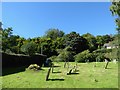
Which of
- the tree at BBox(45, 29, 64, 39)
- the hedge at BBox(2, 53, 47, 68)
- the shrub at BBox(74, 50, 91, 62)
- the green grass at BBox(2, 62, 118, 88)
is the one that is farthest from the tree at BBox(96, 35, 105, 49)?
the green grass at BBox(2, 62, 118, 88)

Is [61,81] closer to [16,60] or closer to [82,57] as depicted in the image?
[16,60]

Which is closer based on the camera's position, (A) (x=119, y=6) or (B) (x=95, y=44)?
(A) (x=119, y=6)

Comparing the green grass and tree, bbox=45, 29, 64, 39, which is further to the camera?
tree, bbox=45, 29, 64, 39

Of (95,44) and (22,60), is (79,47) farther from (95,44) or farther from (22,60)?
(22,60)

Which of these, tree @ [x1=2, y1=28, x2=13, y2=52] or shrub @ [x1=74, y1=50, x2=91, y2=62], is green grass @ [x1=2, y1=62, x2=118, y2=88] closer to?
tree @ [x1=2, y1=28, x2=13, y2=52]

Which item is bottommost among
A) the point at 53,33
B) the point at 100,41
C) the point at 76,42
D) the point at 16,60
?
the point at 16,60

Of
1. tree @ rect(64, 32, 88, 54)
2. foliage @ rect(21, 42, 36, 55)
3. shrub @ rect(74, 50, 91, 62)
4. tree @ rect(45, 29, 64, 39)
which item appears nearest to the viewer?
foliage @ rect(21, 42, 36, 55)

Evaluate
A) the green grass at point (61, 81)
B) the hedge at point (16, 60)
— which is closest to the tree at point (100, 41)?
the hedge at point (16, 60)

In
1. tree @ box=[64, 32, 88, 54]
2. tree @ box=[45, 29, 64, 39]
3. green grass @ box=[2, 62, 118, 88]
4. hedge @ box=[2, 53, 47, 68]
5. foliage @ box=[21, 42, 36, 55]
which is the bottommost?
green grass @ box=[2, 62, 118, 88]

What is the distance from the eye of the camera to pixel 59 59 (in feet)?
139

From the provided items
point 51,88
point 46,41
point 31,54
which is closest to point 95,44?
point 46,41

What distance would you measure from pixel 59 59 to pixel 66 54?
6.76ft

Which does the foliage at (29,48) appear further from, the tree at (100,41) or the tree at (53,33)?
the tree at (53,33)

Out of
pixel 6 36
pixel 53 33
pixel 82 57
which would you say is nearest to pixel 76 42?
pixel 82 57
